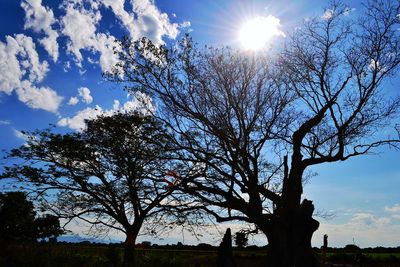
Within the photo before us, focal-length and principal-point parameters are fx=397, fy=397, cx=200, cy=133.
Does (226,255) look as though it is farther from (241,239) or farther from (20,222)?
(20,222)

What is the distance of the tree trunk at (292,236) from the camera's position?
17.2 meters

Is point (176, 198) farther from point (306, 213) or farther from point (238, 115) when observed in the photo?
point (306, 213)

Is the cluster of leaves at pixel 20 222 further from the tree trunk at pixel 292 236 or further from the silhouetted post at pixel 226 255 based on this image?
the silhouetted post at pixel 226 255

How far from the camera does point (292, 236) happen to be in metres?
17.6

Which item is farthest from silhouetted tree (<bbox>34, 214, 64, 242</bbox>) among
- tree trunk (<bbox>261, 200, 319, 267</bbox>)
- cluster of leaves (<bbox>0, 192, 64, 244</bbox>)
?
tree trunk (<bbox>261, 200, 319, 267</bbox>)

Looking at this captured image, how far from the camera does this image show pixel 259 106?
65.9 ft

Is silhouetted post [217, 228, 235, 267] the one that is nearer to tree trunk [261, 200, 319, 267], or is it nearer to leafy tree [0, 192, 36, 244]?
tree trunk [261, 200, 319, 267]

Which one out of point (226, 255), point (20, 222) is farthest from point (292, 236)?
point (20, 222)

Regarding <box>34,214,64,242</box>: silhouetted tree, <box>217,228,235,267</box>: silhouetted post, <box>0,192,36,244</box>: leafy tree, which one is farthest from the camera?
<box>0,192,36,244</box>: leafy tree

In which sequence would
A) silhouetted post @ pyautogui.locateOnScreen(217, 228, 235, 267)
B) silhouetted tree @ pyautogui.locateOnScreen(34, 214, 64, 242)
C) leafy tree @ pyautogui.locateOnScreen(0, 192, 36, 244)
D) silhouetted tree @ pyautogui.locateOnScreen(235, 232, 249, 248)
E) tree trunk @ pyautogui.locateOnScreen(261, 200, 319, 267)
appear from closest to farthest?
silhouetted post @ pyautogui.locateOnScreen(217, 228, 235, 267) → tree trunk @ pyautogui.locateOnScreen(261, 200, 319, 267) → silhouetted tree @ pyautogui.locateOnScreen(235, 232, 249, 248) → silhouetted tree @ pyautogui.locateOnScreen(34, 214, 64, 242) → leafy tree @ pyautogui.locateOnScreen(0, 192, 36, 244)

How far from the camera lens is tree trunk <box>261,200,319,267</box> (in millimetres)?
17172

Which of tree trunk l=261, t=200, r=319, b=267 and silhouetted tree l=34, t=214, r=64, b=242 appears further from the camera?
silhouetted tree l=34, t=214, r=64, b=242

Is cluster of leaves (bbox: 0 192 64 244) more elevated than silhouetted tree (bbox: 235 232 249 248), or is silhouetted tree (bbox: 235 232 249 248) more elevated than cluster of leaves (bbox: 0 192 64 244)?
cluster of leaves (bbox: 0 192 64 244)

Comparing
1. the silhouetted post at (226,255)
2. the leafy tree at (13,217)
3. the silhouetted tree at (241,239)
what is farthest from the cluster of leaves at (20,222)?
the silhouetted post at (226,255)
